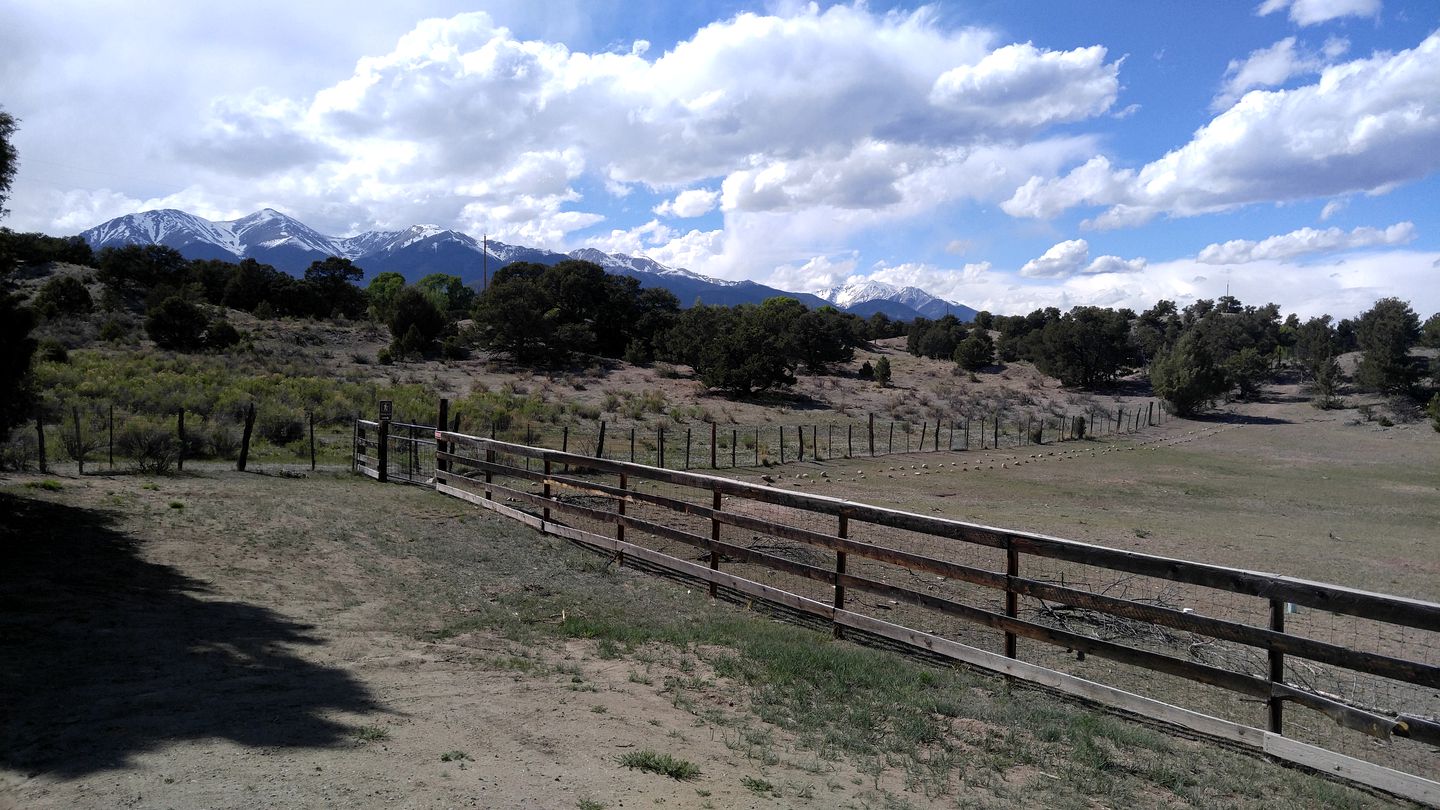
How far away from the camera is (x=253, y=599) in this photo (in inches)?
298

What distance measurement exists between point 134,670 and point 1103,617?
844 cm

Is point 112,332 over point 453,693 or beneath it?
over

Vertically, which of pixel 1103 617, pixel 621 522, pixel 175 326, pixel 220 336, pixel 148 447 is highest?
pixel 175 326

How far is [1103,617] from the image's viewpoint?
8.73 metres

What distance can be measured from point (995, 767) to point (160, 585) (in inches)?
286

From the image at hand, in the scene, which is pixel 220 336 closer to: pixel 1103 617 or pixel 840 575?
pixel 840 575

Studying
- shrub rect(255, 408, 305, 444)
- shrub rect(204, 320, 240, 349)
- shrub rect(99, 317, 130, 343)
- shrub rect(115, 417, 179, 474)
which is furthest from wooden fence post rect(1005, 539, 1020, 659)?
shrub rect(99, 317, 130, 343)

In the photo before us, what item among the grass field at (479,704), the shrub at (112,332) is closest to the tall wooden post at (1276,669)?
the grass field at (479,704)

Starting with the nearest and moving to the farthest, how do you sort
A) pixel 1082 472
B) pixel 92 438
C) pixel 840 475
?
1. pixel 92 438
2. pixel 840 475
3. pixel 1082 472

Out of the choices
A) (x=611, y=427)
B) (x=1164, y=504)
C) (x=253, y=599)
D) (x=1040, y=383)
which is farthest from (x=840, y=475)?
(x=1040, y=383)

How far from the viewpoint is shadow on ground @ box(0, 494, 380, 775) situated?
430 cm

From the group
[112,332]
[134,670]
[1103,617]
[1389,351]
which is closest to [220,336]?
[112,332]

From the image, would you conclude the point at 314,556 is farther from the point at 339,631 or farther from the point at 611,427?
the point at 611,427

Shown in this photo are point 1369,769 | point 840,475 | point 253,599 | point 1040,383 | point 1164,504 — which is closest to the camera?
point 1369,769
